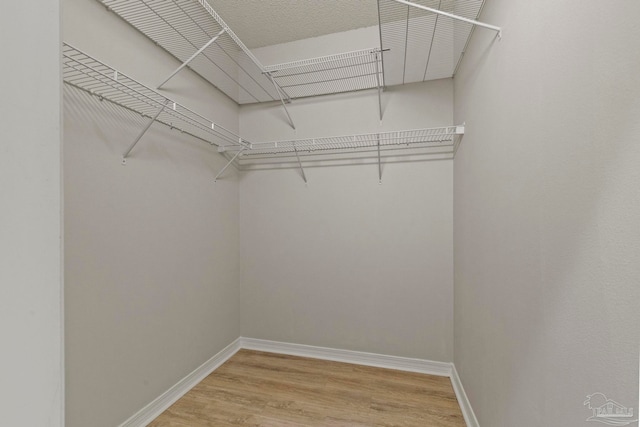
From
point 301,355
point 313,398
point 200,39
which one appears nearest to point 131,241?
point 200,39

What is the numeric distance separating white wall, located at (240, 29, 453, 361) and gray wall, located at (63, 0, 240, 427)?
0.42m

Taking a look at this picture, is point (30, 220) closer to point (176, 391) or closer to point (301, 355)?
point (176, 391)

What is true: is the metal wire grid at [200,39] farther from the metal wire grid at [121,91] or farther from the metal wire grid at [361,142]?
the metal wire grid at [361,142]

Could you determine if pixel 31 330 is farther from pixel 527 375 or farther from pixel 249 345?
pixel 249 345

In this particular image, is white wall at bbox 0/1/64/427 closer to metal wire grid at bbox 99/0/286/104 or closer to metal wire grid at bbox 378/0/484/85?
metal wire grid at bbox 99/0/286/104

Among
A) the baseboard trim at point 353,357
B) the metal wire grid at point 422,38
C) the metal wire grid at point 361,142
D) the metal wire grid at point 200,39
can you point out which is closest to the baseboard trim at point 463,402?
the baseboard trim at point 353,357

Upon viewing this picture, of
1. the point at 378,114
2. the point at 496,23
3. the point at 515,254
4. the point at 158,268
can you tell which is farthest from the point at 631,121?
the point at 158,268

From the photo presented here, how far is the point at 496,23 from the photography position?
1.02 metres

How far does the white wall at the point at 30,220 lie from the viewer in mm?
348

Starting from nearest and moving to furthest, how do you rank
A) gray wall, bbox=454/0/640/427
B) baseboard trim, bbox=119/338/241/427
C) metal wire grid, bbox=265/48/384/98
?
gray wall, bbox=454/0/640/427 < baseboard trim, bbox=119/338/241/427 < metal wire grid, bbox=265/48/384/98

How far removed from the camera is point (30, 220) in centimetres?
A: 37

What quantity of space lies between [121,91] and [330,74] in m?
1.29

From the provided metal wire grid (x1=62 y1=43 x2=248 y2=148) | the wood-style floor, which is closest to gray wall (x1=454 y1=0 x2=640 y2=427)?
the wood-style floor

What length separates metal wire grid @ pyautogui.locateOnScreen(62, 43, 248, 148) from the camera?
1.05 m
